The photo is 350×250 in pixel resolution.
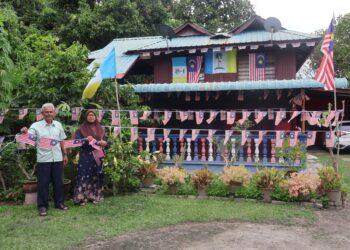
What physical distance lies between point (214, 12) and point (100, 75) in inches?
746

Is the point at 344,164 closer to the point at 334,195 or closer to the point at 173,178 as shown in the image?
the point at 334,195

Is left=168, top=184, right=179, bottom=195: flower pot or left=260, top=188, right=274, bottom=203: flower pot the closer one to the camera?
left=260, top=188, right=274, bottom=203: flower pot

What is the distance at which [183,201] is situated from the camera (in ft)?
21.8

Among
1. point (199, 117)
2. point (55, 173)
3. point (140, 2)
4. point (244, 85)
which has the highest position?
point (140, 2)

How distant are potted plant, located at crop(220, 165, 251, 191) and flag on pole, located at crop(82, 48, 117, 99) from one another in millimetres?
2786

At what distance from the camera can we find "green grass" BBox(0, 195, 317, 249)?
477cm

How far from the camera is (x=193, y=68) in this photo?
1238 centimetres

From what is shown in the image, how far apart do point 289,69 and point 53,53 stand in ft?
23.8

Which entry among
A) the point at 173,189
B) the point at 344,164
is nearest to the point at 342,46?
the point at 344,164

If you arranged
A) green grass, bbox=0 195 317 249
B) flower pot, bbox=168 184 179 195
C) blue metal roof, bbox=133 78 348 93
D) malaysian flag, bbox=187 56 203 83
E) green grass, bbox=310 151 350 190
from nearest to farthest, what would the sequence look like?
green grass, bbox=0 195 317 249 < flower pot, bbox=168 184 179 195 < green grass, bbox=310 151 350 190 < blue metal roof, bbox=133 78 348 93 < malaysian flag, bbox=187 56 203 83

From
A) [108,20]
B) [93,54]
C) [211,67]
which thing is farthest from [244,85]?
[108,20]

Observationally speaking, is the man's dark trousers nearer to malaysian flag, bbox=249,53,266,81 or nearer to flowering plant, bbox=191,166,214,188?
flowering plant, bbox=191,166,214,188

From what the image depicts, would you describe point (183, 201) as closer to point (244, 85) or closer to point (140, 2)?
point (244, 85)

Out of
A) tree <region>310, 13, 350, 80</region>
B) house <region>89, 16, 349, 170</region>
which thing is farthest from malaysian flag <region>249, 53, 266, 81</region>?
tree <region>310, 13, 350, 80</region>
